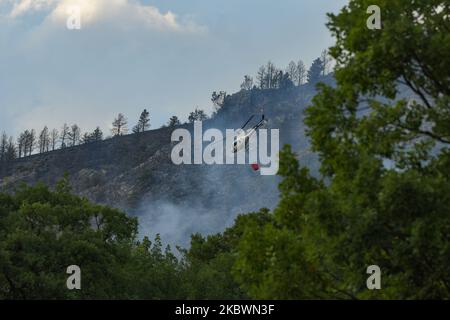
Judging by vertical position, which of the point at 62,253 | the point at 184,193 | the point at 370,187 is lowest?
the point at 370,187

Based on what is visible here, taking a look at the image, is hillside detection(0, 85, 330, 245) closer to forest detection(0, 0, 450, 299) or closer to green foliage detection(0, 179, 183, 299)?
green foliage detection(0, 179, 183, 299)

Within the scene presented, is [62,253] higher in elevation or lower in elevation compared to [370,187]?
higher

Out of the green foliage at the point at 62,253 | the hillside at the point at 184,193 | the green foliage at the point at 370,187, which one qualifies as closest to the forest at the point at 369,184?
the green foliage at the point at 370,187

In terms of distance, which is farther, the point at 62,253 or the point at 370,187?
the point at 62,253

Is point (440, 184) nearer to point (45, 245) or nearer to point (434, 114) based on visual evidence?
point (434, 114)

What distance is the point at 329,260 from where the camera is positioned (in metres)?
19.3

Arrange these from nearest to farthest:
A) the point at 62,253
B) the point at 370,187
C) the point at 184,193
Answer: the point at 370,187 → the point at 62,253 → the point at 184,193

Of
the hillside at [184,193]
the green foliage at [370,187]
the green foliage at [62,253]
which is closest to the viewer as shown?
the green foliage at [370,187]

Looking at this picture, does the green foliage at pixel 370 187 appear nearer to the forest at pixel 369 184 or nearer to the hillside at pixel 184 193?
the forest at pixel 369 184

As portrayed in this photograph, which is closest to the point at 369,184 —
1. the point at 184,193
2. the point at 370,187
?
the point at 370,187

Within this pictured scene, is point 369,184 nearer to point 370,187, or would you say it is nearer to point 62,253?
point 370,187

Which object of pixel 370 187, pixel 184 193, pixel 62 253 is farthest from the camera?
pixel 184 193

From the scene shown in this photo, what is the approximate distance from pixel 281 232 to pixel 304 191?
177 cm
